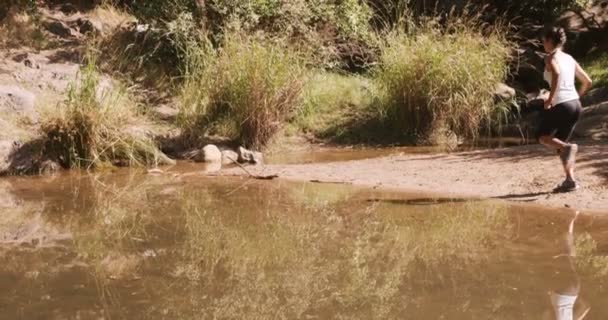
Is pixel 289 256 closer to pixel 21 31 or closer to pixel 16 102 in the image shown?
pixel 16 102

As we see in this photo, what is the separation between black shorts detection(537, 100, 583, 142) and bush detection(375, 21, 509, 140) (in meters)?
4.08

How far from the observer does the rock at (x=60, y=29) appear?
594 inches

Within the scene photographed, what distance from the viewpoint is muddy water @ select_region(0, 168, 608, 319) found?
461cm

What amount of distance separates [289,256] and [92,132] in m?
5.04

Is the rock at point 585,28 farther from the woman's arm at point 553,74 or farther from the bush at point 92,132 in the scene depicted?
the bush at point 92,132

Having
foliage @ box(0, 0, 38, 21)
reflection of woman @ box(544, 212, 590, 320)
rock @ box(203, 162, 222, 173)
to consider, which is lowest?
reflection of woman @ box(544, 212, 590, 320)

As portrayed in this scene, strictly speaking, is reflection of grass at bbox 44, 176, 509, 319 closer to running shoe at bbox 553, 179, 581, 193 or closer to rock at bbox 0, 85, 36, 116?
running shoe at bbox 553, 179, 581, 193

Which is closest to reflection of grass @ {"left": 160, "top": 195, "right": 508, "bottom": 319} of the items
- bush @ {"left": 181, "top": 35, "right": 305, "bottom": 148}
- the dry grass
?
bush @ {"left": 181, "top": 35, "right": 305, "bottom": 148}

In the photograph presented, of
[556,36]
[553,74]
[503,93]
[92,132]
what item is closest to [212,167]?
[92,132]

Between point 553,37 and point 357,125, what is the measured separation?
5855mm

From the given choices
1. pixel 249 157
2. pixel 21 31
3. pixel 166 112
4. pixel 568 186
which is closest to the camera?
pixel 568 186

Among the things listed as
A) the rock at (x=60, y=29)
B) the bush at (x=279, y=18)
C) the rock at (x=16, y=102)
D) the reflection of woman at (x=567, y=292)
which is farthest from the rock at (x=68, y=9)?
the reflection of woman at (x=567, y=292)

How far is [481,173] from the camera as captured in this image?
29.3 feet

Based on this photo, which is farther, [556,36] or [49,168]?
[49,168]
